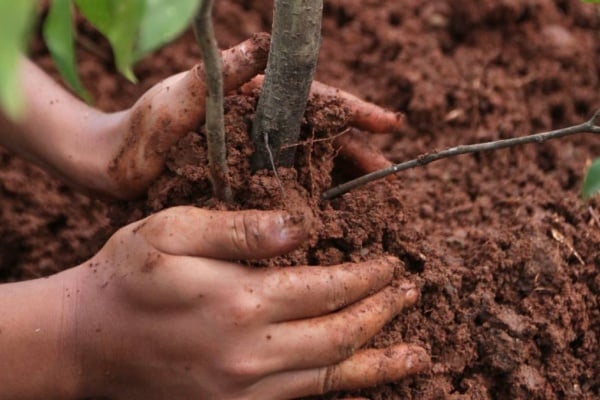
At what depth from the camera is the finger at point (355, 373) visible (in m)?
1.08

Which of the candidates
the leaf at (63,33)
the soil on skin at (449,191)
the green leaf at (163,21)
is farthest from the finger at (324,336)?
the green leaf at (163,21)

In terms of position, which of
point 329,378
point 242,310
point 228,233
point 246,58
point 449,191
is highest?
point 246,58

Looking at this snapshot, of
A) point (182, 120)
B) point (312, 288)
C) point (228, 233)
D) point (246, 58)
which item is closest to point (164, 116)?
point (182, 120)

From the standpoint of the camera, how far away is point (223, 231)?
102 cm

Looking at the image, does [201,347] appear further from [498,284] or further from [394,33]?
[394,33]

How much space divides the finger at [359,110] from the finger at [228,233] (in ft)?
0.91

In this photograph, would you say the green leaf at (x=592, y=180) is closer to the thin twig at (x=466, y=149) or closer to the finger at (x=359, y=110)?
the thin twig at (x=466, y=149)

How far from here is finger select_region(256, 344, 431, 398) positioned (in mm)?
1080

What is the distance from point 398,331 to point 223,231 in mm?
369

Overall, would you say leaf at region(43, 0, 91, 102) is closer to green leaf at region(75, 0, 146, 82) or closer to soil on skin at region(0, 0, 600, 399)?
green leaf at region(75, 0, 146, 82)

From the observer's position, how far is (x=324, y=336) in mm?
1057

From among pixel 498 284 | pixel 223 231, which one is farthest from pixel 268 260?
pixel 498 284

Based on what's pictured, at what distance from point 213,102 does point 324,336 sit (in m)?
0.38

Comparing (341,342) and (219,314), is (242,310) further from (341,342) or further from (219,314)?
(341,342)
